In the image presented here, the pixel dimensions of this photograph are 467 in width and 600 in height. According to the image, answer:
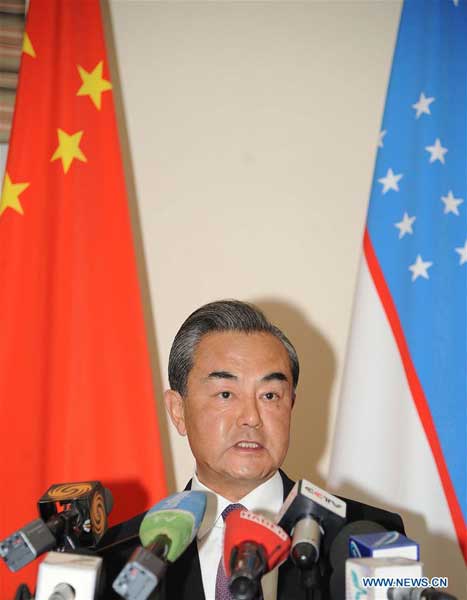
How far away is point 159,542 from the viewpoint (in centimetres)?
130

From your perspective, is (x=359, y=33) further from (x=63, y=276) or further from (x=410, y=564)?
(x=410, y=564)

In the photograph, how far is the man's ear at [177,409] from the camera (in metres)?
2.33

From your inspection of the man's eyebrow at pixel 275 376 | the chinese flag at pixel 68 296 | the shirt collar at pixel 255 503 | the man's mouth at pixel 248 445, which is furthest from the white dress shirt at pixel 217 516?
the chinese flag at pixel 68 296

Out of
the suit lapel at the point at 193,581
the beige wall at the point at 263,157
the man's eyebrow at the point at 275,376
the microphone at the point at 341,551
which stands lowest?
the suit lapel at the point at 193,581

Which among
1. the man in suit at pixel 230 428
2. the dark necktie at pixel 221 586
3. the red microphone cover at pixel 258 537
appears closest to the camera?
the red microphone cover at pixel 258 537

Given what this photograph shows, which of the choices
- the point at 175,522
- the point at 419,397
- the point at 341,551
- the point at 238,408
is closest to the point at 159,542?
the point at 175,522

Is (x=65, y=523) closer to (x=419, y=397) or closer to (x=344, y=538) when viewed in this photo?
(x=344, y=538)

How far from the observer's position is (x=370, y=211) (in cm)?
294

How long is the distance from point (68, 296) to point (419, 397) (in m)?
1.43

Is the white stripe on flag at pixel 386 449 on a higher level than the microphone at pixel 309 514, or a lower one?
lower

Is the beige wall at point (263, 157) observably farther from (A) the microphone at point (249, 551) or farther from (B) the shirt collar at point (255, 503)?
(A) the microphone at point (249, 551)

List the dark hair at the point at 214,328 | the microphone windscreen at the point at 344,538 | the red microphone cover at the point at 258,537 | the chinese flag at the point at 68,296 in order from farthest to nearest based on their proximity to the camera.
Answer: the chinese flag at the point at 68,296
the dark hair at the point at 214,328
the microphone windscreen at the point at 344,538
the red microphone cover at the point at 258,537

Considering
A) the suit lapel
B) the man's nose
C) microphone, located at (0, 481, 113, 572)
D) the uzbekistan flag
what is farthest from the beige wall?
microphone, located at (0, 481, 113, 572)

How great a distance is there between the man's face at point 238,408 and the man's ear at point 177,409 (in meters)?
0.04
